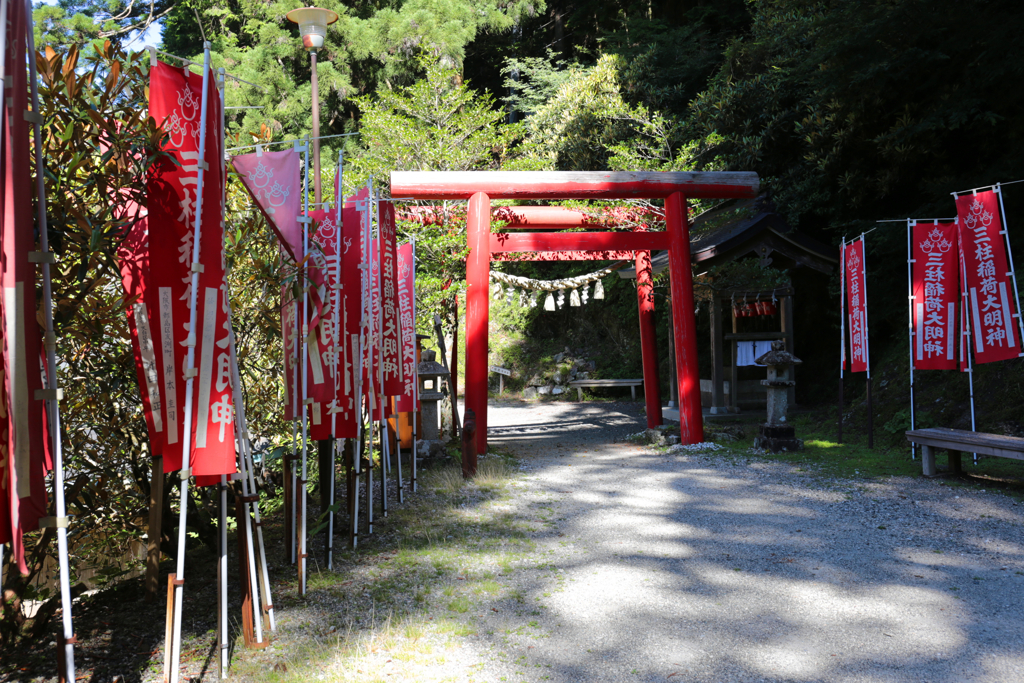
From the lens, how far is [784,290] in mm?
10930

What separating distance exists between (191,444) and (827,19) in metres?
10.1

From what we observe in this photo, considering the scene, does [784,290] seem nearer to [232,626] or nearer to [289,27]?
[232,626]

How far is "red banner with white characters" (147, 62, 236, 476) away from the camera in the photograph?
2.53 meters

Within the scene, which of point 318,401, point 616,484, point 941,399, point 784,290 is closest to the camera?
point 318,401

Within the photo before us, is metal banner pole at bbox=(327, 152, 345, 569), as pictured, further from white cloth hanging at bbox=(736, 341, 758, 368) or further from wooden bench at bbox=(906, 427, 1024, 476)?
white cloth hanging at bbox=(736, 341, 758, 368)

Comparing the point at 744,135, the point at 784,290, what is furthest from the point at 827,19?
the point at 784,290

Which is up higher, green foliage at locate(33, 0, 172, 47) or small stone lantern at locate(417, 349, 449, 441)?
green foliage at locate(33, 0, 172, 47)

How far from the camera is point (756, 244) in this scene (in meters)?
10.5

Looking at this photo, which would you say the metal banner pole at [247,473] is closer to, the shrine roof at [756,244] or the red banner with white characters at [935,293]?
the red banner with white characters at [935,293]

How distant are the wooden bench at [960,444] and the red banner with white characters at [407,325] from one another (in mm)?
4525

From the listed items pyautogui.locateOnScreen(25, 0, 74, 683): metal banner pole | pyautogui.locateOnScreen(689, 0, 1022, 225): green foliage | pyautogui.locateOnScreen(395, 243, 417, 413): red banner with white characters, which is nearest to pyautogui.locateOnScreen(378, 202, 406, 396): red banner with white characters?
pyautogui.locateOnScreen(395, 243, 417, 413): red banner with white characters

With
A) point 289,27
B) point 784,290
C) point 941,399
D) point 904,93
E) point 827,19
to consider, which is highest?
point 289,27

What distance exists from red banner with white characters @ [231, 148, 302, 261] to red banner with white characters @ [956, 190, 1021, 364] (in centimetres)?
578

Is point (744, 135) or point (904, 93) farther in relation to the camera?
point (744, 135)
